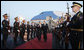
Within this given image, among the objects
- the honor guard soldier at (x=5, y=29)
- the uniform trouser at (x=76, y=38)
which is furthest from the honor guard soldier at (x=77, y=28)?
the honor guard soldier at (x=5, y=29)

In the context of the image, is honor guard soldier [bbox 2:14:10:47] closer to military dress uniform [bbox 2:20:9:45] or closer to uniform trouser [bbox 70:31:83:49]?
military dress uniform [bbox 2:20:9:45]

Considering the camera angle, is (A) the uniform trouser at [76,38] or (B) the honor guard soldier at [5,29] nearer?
(A) the uniform trouser at [76,38]

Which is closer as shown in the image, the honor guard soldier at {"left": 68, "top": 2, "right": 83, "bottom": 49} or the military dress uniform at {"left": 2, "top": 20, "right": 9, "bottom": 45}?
the honor guard soldier at {"left": 68, "top": 2, "right": 83, "bottom": 49}

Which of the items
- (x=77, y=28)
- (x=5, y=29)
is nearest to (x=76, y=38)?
(x=77, y=28)

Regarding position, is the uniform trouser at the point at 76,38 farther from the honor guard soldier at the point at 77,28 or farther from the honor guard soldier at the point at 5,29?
the honor guard soldier at the point at 5,29

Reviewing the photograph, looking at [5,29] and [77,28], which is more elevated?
[77,28]

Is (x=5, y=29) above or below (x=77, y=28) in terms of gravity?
below

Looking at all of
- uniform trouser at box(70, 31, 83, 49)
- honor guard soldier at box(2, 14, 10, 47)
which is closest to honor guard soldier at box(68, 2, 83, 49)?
uniform trouser at box(70, 31, 83, 49)

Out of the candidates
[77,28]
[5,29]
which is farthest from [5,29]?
[77,28]

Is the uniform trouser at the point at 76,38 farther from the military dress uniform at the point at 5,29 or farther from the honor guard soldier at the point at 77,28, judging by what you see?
the military dress uniform at the point at 5,29

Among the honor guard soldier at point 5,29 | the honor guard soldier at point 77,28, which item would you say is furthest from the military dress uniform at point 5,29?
the honor guard soldier at point 77,28

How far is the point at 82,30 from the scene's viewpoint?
412 centimetres

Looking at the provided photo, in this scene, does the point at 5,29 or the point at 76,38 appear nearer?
the point at 76,38

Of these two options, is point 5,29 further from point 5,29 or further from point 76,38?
point 76,38
